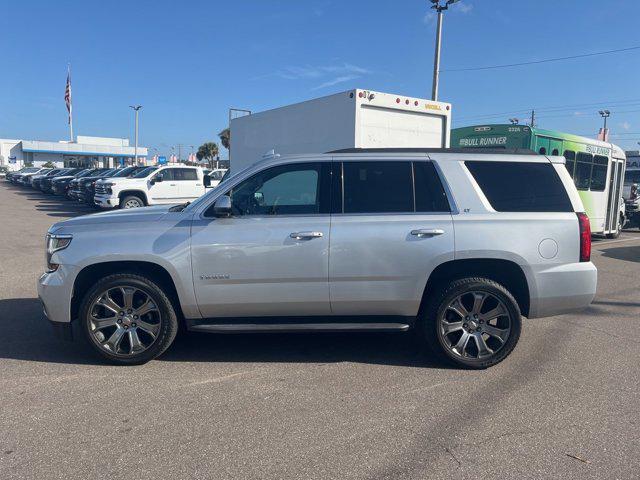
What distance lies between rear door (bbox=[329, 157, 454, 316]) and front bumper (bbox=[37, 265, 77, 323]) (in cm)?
225

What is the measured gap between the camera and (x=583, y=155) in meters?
13.0

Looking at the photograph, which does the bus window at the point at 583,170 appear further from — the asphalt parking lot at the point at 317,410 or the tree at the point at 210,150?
the tree at the point at 210,150

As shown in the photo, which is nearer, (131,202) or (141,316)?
(141,316)

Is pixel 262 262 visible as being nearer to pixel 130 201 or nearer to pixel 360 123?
pixel 360 123

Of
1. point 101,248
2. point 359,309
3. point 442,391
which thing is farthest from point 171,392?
point 442,391

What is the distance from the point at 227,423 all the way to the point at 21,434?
1335 millimetres

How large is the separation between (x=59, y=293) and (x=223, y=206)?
5.29 ft

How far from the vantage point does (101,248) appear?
170 inches

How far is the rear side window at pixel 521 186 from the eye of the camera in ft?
14.9

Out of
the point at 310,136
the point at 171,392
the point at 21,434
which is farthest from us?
the point at 310,136

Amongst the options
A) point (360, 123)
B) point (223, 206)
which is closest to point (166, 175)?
point (360, 123)

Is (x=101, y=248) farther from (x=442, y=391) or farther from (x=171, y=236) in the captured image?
(x=442, y=391)

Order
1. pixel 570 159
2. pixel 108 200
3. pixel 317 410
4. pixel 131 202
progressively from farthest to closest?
1. pixel 131 202
2. pixel 108 200
3. pixel 570 159
4. pixel 317 410

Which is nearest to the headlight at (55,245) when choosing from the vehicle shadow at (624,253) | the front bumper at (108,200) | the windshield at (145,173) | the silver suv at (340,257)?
the silver suv at (340,257)
